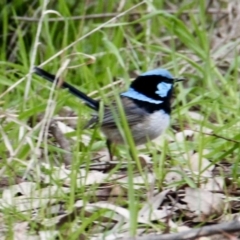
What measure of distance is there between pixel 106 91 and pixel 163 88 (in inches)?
24.2

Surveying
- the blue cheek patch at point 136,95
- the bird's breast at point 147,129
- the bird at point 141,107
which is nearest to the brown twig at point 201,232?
the bird at point 141,107

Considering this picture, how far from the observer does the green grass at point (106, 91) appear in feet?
12.4

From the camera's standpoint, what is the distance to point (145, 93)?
16.1 feet

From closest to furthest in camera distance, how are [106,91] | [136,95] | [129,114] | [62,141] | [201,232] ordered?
[201,232], [62,141], [129,114], [136,95], [106,91]

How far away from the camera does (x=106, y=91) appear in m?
5.42

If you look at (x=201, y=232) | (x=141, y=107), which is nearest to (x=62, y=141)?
(x=141, y=107)

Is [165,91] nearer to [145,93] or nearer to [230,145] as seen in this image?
[145,93]

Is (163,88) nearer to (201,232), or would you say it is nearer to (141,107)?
(141,107)

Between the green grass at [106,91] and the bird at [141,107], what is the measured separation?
80 mm

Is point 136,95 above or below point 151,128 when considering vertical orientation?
above

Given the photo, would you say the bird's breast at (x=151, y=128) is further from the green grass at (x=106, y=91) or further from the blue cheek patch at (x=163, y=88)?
the blue cheek patch at (x=163, y=88)

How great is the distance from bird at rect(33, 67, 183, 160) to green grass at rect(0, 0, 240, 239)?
80mm

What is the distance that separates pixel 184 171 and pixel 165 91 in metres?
0.89

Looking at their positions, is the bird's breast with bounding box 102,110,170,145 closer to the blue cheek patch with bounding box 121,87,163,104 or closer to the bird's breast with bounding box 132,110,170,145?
the bird's breast with bounding box 132,110,170,145
